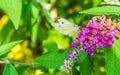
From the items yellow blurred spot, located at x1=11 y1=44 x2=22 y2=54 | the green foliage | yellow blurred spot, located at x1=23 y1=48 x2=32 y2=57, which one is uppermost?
the green foliage

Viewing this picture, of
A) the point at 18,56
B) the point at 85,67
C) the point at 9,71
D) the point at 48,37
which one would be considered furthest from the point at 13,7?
the point at 18,56

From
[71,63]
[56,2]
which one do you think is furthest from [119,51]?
[56,2]

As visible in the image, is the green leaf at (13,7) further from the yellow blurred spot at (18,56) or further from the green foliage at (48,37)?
the yellow blurred spot at (18,56)

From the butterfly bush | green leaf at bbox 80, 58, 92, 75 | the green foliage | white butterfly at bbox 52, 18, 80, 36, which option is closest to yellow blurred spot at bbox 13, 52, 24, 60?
the green foliage

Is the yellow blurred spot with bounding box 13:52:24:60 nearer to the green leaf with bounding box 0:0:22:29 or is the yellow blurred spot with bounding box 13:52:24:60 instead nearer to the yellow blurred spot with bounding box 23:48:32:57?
the yellow blurred spot with bounding box 23:48:32:57

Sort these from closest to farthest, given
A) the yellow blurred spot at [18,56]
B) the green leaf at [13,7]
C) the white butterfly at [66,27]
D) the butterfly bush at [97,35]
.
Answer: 1. the butterfly bush at [97,35]
2. the green leaf at [13,7]
3. the white butterfly at [66,27]
4. the yellow blurred spot at [18,56]

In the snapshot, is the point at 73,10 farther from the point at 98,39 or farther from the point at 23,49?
the point at 98,39

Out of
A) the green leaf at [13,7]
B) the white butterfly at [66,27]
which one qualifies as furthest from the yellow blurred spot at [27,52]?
the green leaf at [13,7]

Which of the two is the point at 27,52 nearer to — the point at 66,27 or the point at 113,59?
the point at 66,27
